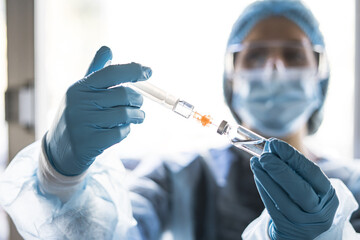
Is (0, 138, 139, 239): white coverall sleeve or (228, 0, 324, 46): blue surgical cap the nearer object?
(0, 138, 139, 239): white coverall sleeve

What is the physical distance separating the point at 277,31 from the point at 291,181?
0.92 metres

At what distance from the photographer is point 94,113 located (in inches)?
32.6

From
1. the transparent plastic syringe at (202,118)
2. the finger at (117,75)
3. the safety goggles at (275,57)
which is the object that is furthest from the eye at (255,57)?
the finger at (117,75)

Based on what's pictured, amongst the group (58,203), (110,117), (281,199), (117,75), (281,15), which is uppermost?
(281,15)

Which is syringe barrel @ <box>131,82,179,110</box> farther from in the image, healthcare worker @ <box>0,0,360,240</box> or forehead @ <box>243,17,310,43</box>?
forehead @ <box>243,17,310,43</box>

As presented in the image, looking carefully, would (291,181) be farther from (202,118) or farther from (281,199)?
(202,118)

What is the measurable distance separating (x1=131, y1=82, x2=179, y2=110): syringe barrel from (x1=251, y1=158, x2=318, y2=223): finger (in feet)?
→ 0.85

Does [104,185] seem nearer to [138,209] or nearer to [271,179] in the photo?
[138,209]

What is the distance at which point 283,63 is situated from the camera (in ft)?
4.63

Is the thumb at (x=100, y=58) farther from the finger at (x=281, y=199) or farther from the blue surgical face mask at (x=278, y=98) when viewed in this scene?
the blue surgical face mask at (x=278, y=98)

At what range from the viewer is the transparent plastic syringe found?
855 millimetres

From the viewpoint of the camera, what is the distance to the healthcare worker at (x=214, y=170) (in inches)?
31.1

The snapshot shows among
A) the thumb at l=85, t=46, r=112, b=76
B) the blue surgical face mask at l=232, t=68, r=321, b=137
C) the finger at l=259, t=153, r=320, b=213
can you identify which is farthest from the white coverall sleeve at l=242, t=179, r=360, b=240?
the thumb at l=85, t=46, r=112, b=76

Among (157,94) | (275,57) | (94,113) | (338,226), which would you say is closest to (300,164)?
(338,226)
